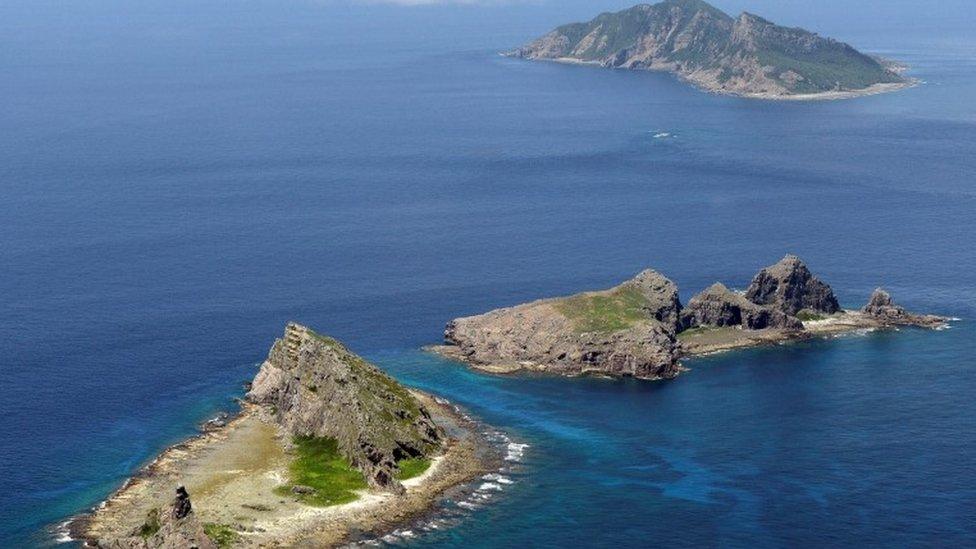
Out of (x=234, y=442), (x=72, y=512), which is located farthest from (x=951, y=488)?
(x=72, y=512)

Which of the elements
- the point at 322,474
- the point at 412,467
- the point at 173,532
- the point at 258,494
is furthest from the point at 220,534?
the point at 412,467

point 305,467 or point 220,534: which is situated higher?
point 305,467

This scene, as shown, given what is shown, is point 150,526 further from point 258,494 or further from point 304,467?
point 304,467

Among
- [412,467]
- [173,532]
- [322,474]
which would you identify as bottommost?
[412,467]

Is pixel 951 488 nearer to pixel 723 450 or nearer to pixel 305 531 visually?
pixel 723 450

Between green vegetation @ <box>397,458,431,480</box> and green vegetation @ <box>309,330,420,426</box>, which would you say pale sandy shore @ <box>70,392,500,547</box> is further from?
green vegetation @ <box>309,330,420,426</box>

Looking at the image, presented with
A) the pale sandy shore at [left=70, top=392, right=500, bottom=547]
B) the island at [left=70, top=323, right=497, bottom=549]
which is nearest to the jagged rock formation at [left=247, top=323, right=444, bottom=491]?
the island at [left=70, top=323, right=497, bottom=549]
